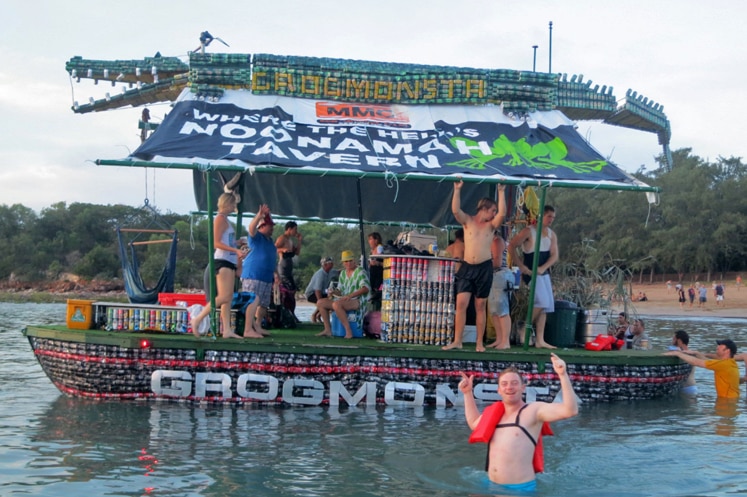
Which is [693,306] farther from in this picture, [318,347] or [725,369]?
[318,347]

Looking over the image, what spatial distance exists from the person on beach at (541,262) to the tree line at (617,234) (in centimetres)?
2828

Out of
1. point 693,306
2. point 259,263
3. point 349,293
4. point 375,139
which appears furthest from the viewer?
point 693,306

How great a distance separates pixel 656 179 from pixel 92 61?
156ft

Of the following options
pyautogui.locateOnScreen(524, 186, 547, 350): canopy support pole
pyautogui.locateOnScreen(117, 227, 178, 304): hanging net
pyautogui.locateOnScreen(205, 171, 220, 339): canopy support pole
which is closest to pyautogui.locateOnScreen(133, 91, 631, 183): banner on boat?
pyautogui.locateOnScreen(524, 186, 547, 350): canopy support pole

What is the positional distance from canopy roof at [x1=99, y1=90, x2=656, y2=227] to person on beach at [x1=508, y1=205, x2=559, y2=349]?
796mm

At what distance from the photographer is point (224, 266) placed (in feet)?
30.8

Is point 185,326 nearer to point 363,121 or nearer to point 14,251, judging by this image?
point 363,121

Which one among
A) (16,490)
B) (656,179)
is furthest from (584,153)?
(656,179)

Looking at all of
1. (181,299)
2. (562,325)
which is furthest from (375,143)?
(562,325)

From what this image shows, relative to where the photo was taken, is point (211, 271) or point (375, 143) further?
point (375, 143)

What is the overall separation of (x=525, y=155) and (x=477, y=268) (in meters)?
1.67

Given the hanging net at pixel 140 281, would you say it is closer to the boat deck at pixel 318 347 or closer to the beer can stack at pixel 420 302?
the boat deck at pixel 318 347

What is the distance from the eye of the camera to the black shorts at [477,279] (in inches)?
371

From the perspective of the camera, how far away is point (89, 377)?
9305 mm
